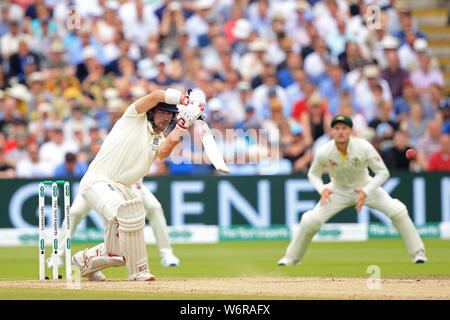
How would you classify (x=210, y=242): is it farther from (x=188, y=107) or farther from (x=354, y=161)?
(x=188, y=107)

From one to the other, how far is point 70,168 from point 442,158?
244 inches

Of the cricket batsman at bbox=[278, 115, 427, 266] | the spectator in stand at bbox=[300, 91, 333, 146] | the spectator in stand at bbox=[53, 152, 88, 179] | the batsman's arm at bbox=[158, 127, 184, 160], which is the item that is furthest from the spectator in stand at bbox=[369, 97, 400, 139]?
the batsman's arm at bbox=[158, 127, 184, 160]

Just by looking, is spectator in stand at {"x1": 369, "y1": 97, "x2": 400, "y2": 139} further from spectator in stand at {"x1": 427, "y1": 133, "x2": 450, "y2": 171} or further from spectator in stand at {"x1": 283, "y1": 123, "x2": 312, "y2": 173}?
spectator in stand at {"x1": 283, "y1": 123, "x2": 312, "y2": 173}

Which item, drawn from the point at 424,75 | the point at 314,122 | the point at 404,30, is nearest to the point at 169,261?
the point at 314,122

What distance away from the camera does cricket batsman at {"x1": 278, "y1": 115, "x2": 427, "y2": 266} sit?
1112 cm

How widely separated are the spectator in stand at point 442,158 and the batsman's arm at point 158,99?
25.6 ft

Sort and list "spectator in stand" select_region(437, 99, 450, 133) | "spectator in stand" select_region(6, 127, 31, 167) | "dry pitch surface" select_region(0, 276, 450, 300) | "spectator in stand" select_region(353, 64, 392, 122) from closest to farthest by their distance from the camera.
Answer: "dry pitch surface" select_region(0, 276, 450, 300), "spectator in stand" select_region(6, 127, 31, 167), "spectator in stand" select_region(437, 99, 450, 133), "spectator in stand" select_region(353, 64, 392, 122)

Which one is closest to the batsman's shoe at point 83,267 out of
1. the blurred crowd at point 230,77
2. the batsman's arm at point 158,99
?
the batsman's arm at point 158,99

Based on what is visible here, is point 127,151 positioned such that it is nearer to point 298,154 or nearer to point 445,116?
point 298,154

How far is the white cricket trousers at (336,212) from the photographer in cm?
1113

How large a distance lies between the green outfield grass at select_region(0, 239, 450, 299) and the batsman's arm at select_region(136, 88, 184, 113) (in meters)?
1.82

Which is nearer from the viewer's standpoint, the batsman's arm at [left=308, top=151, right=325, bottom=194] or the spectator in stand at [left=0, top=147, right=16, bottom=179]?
the batsman's arm at [left=308, top=151, right=325, bottom=194]
